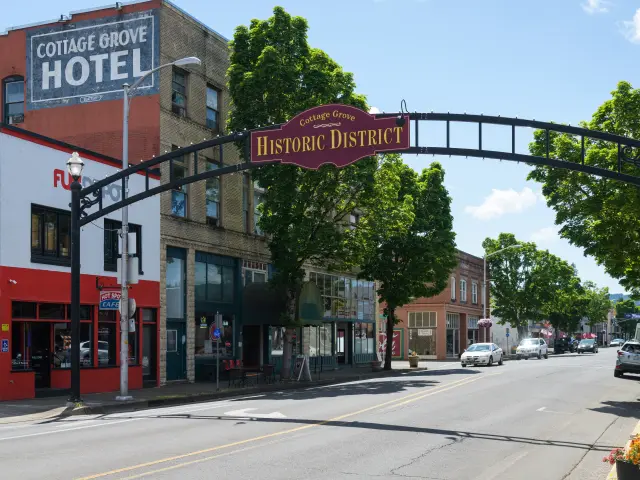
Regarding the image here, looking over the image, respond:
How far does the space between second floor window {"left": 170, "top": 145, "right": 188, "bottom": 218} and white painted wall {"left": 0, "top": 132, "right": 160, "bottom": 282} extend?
9.22 ft

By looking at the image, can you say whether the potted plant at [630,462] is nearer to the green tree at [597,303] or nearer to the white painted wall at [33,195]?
the white painted wall at [33,195]

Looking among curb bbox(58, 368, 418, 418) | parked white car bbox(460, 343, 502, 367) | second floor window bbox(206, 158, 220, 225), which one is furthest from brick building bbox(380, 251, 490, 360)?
curb bbox(58, 368, 418, 418)

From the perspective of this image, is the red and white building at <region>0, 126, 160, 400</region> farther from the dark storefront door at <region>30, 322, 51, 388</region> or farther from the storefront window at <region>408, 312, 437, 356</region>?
the storefront window at <region>408, 312, 437, 356</region>

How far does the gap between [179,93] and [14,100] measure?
714 cm

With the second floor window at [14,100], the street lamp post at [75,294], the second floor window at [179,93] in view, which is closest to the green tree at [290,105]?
the second floor window at [179,93]

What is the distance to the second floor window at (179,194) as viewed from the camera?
30.5 m

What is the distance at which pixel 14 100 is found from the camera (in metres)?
32.6

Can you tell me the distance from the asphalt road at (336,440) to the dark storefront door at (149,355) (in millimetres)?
7002

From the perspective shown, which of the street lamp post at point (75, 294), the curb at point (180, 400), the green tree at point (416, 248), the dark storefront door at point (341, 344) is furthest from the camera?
the dark storefront door at point (341, 344)

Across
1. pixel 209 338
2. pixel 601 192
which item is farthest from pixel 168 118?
pixel 601 192

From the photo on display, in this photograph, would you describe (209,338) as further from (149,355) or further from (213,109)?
(213,109)

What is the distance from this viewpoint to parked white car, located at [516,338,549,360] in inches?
2584

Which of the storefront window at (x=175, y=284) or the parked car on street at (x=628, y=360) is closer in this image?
the storefront window at (x=175, y=284)

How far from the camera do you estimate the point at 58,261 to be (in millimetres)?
23906
